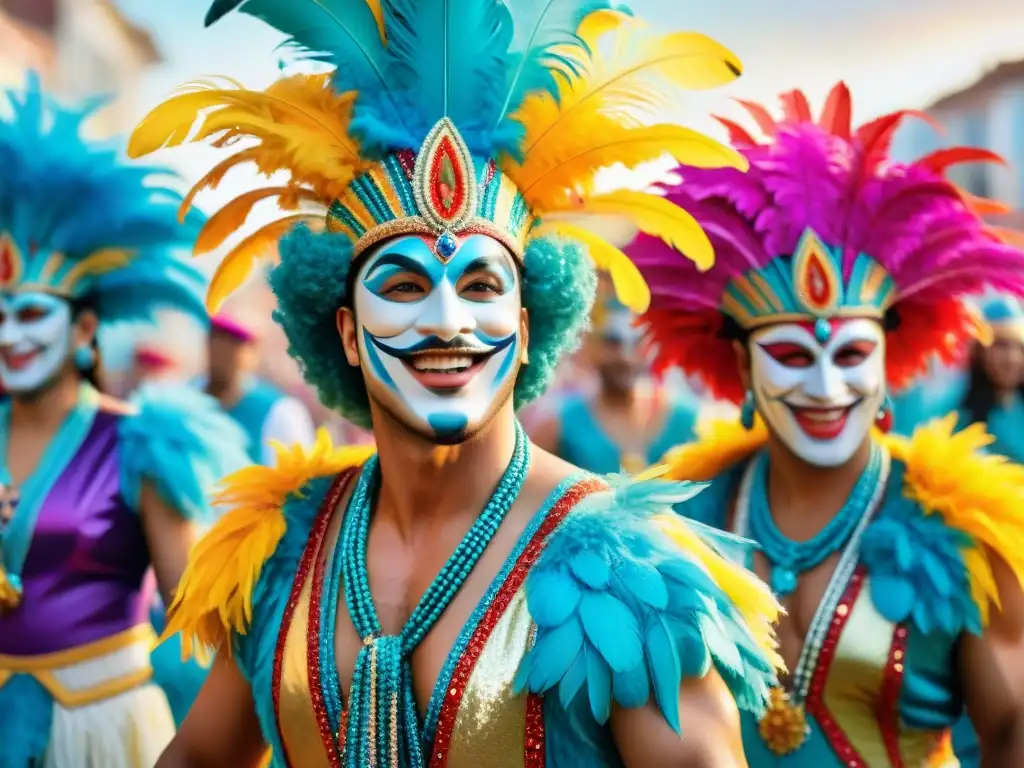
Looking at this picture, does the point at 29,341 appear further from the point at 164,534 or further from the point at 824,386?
the point at 824,386

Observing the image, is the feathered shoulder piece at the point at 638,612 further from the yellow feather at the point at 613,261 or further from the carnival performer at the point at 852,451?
the carnival performer at the point at 852,451

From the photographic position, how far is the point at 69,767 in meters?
3.29

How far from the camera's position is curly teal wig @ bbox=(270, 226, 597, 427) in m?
2.21

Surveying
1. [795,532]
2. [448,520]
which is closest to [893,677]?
[795,532]

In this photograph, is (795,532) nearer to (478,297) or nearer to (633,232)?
(633,232)

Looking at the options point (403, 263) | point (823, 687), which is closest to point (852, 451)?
point (823, 687)

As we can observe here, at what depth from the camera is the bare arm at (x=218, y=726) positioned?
228 centimetres

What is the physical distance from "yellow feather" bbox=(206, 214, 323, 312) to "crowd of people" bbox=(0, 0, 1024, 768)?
1cm

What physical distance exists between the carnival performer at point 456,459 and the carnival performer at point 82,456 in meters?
1.17

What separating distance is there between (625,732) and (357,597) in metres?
0.56

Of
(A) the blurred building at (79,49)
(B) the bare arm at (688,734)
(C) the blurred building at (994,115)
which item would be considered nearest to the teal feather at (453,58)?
(B) the bare arm at (688,734)

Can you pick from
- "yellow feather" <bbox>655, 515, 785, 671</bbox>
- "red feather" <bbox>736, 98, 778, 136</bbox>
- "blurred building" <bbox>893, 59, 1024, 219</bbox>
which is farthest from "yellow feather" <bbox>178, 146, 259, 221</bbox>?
"blurred building" <bbox>893, 59, 1024, 219</bbox>

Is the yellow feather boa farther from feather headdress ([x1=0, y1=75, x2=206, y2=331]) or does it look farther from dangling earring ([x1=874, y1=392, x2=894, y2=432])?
feather headdress ([x1=0, y1=75, x2=206, y2=331])

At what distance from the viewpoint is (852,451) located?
2986 millimetres
